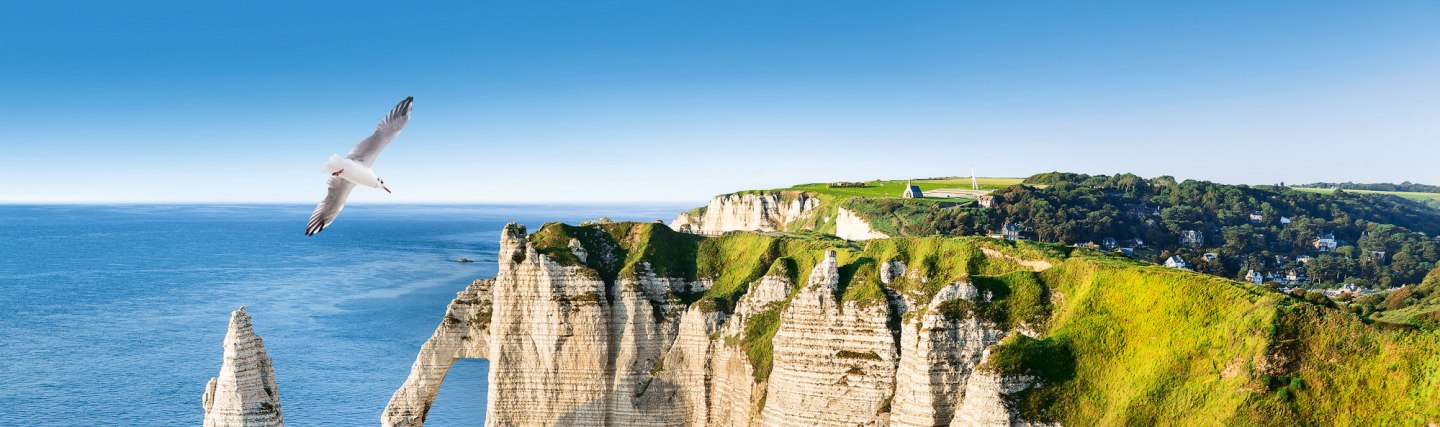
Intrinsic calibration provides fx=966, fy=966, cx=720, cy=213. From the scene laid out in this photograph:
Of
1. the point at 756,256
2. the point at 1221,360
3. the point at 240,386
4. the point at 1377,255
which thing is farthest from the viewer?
the point at 1377,255

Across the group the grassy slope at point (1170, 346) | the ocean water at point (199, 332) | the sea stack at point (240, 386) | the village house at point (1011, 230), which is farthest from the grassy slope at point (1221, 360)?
the village house at point (1011, 230)

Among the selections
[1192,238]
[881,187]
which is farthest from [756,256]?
[881,187]

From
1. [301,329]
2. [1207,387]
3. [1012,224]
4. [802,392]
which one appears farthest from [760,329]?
[301,329]

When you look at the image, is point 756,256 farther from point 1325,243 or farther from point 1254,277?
point 1325,243

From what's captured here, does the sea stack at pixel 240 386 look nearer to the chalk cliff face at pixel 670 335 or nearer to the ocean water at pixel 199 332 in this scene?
the chalk cliff face at pixel 670 335

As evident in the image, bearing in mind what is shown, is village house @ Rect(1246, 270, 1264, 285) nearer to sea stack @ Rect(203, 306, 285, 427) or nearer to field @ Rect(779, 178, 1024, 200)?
field @ Rect(779, 178, 1024, 200)

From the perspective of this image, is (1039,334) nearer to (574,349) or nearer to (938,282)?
(938,282)
